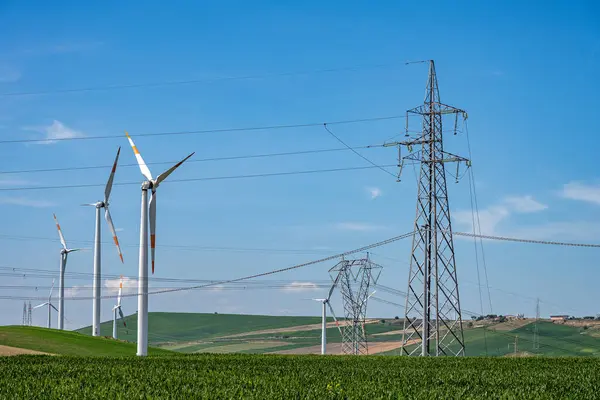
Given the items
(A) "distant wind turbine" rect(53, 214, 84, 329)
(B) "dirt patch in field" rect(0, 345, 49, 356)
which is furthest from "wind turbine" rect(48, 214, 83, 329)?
(B) "dirt patch in field" rect(0, 345, 49, 356)

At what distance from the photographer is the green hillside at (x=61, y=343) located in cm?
7938

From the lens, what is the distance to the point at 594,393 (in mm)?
34719

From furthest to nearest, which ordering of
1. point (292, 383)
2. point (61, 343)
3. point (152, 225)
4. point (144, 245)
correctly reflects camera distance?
point (61, 343) → point (152, 225) → point (144, 245) → point (292, 383)

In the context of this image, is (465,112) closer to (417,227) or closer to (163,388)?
(417,227)

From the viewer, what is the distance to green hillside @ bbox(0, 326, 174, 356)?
3125 inches

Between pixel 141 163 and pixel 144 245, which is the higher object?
pixel 141 163

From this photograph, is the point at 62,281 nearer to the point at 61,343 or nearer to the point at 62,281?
the point at 62,281

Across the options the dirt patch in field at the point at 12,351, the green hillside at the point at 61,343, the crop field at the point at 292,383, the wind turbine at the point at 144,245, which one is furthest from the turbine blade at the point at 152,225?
the crop field at the point at 292,383

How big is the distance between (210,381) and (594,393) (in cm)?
1786

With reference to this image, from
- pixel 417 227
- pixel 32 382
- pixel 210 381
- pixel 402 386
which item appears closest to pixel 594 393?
pixel 402 386

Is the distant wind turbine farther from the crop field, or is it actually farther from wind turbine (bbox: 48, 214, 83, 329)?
the crop field

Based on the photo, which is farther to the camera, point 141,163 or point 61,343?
point 61,343

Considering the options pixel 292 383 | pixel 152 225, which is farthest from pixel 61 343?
pixel 292 383

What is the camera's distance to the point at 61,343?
275 ft
